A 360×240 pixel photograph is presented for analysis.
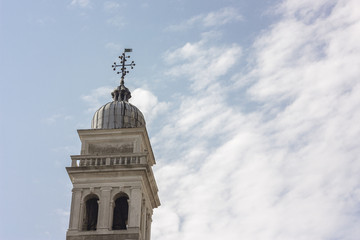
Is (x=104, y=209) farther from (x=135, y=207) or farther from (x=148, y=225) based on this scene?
(x=148, y=225)

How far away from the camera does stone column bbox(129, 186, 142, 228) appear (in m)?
49.9

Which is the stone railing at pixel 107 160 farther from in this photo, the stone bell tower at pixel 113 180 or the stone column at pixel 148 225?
the stone column at pixel 148 225

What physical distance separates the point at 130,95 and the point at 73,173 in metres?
9.67

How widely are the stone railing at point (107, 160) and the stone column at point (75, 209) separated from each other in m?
2.02

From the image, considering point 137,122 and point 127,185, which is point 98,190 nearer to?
point 127,185

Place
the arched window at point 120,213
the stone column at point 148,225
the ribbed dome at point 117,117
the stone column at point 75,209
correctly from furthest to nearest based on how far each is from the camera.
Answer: the ribbed dome at point 117,117
the stone column at point 148,225
the arched window at point 120,213
the stone column at point 75,209

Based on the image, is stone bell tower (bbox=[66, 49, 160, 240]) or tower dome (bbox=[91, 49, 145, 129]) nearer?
stone bell tower (bbox=[66, 49, 160, 240])

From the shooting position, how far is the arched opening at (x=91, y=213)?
169 ft

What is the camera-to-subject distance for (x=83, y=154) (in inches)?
2106

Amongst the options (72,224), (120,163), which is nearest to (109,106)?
(120,163)

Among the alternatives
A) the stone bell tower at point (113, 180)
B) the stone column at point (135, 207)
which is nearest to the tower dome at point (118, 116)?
the stone bell tower at point (113, 180)

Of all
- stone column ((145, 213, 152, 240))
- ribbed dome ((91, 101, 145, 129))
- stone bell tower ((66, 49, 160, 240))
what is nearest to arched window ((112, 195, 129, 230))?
stone bell tower ((66, 49, 160, 240))

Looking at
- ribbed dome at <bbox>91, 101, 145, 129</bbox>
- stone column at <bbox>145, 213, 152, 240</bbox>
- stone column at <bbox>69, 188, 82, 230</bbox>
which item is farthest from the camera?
ribbed dome at <bbox>91, 101, 145, 129</bbox>

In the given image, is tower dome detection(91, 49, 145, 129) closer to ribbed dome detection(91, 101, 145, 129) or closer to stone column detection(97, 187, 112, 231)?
ribbed dome detection(91, 101, 145, 129)
